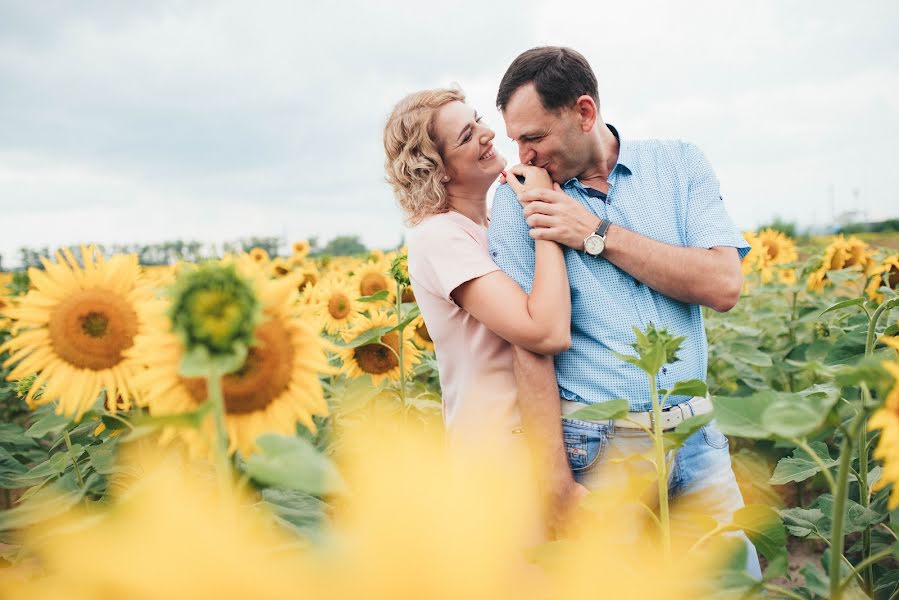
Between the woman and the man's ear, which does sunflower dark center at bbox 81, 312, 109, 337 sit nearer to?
the woman

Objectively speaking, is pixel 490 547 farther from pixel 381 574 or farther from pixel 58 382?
pixel 58 382

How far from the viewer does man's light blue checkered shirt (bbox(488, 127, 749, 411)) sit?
6.84 ft

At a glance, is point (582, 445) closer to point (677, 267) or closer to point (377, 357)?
point (677, 267)

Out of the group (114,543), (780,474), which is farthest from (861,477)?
(114,543)

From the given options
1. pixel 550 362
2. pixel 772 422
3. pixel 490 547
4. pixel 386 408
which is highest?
pixel 490 547

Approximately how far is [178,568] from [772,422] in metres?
0.70

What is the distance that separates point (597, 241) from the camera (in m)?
2.05

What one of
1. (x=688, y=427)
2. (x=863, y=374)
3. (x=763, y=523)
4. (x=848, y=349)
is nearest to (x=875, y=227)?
(x=848, y=349)

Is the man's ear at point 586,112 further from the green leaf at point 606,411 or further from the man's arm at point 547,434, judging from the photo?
the green leaf at point 606,411

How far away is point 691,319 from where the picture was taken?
86.9 inches

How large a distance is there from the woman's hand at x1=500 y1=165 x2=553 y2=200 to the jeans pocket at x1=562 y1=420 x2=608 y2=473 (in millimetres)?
781

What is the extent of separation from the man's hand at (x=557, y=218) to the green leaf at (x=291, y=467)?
60.7 inches

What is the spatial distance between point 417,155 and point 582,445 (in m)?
1.26

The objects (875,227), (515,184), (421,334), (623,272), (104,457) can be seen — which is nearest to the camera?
(104,457)
